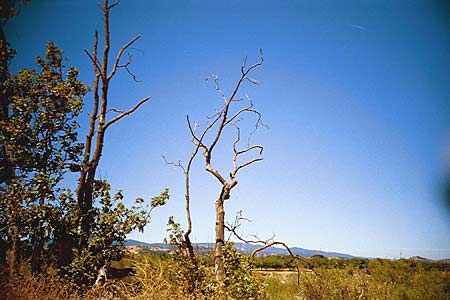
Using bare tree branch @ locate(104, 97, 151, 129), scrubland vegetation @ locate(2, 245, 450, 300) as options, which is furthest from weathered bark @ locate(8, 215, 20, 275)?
bare tree branch @ locate(104, 97, 151, 129)

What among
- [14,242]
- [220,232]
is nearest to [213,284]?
[220,232]

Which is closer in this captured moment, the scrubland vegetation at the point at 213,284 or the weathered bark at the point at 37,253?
the scrubland vegetation at the point at 213,284

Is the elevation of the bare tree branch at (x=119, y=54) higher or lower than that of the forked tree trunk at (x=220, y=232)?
higher

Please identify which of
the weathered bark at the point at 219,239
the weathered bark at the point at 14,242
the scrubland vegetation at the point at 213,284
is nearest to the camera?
the scrubland vegetation at the point at 213,284

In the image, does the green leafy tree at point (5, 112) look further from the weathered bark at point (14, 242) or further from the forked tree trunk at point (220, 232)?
the forked tree trunk at point (220, 232)

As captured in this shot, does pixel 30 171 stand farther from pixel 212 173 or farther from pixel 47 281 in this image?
pixel 212 173

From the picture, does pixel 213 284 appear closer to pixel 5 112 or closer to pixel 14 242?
pixel 14 242

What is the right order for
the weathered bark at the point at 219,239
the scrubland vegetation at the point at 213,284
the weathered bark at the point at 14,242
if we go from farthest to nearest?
the weathered bark at the point at 14,242 → the weathered bark at the point at 219,239 → the scrubland vegetation at the point at 213,284

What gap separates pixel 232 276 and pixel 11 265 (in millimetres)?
4613

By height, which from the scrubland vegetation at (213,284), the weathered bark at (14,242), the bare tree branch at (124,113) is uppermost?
the bare tree branch at (124,113)

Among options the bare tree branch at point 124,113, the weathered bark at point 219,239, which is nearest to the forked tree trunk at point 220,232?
the weathered bark at point 219,239

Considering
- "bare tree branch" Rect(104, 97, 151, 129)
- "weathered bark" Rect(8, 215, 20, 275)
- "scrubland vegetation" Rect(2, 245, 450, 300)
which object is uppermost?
"bare tree branch" Rect(104, 97, 151, 129)

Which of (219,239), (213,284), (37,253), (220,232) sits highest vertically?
(220,232)

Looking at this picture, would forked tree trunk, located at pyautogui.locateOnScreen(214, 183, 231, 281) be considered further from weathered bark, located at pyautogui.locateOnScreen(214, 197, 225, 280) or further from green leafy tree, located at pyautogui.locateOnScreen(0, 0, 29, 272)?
green leafy tree, located at pyautogui.locateOnScreen(0, 0, 29, 272)
